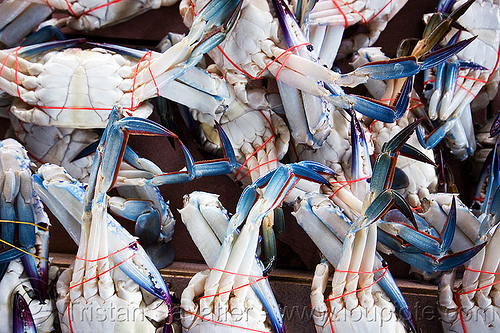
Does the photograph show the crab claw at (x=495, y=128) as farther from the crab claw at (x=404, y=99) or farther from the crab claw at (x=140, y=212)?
the crab claw at (x=140, y=212)

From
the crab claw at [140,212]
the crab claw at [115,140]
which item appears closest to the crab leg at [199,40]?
the crab claw at [115,140]

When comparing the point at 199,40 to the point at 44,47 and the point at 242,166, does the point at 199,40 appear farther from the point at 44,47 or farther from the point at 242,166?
the point at 44,47

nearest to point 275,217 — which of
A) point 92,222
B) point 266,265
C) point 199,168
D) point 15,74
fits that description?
point 266,265

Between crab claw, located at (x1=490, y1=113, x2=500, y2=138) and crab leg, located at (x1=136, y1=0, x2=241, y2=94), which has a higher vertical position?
crab leg, located at (x1=136, y1=0, x2=241, y2=94)

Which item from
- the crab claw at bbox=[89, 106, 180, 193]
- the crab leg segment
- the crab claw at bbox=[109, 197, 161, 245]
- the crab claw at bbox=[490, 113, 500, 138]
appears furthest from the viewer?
the crab claw at bbox=[490, 113, 500, 138]

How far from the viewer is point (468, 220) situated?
1887mm

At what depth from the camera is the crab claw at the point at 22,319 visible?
63.8 inches

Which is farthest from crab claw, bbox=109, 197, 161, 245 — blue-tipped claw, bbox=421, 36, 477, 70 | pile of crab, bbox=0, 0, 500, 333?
blue-tipped claw, bbox=421, 36, 477, 70

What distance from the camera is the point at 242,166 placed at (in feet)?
6.40

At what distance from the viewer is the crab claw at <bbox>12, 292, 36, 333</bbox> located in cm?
162

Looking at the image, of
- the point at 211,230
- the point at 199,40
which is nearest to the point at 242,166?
the point at 211,230

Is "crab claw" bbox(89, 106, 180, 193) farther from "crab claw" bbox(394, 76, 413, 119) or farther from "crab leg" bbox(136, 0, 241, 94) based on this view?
"crab claw" bbox(394, 76, 413, 119)

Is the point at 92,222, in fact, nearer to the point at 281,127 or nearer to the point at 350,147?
the point at 281,127

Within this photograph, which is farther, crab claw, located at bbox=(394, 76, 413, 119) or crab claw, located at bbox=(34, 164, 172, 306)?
crab claw, located at bbox=(394, 76, 413, 119)
